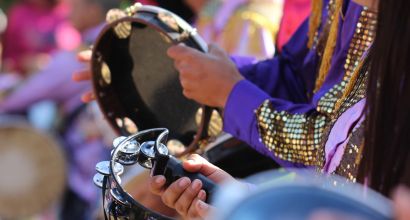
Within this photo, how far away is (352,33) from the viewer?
2.02 metres

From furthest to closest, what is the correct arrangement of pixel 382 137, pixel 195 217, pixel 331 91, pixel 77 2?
pixel 77 2 → pixel 331 91 → pixel 195 217 → pixel 382 137

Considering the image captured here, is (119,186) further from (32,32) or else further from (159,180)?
(32,32)

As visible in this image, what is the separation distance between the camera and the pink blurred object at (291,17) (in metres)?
2.81

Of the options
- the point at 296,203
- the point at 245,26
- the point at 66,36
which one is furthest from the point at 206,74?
the point at 66,36

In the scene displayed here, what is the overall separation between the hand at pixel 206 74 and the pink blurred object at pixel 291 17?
1.85ft

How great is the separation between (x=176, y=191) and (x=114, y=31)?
91cm

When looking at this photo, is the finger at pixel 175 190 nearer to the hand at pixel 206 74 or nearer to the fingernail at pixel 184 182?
the fingernail at pixel 184 182

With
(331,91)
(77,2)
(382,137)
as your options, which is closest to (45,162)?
(77,2)

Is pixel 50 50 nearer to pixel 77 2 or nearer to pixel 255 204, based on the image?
pixel 77 2

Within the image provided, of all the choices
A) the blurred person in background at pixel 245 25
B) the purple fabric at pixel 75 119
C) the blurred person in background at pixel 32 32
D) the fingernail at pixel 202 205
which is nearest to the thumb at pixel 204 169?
the fingernail at pixel 202 205

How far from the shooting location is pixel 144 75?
2523mm

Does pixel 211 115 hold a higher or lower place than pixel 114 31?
lower

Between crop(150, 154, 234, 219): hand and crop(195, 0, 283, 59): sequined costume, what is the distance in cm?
174

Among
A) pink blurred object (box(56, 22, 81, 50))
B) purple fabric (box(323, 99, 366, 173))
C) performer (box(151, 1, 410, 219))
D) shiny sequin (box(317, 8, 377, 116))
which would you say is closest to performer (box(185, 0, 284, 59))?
shiny sequin (box(317, 8, 377, 116))
